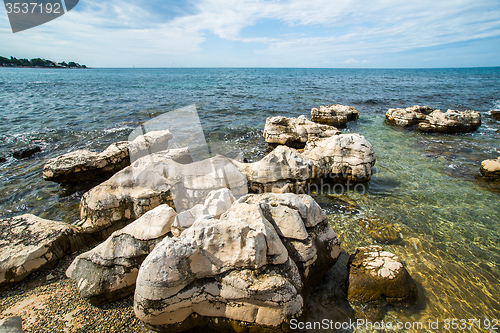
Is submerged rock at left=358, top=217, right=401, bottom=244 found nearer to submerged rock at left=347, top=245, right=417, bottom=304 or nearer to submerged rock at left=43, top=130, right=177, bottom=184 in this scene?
submerged rock at left=347, top=245, right=417, bottom=304

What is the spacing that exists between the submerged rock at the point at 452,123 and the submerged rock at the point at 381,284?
11.8m

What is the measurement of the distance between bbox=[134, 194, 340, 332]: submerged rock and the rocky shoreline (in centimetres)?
1

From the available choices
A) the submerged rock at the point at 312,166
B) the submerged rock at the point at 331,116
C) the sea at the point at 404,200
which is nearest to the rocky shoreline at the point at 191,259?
the sea at the point at 404,200

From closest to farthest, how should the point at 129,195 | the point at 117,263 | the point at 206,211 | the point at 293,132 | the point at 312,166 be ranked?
the point at 117,263 → the point at 206,211 → the point at 129,195 → the point at 312,166 → the point at 293,132

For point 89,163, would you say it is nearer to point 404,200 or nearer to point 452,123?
point 404,200

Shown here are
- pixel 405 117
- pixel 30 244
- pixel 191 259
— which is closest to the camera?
pixel 191 259

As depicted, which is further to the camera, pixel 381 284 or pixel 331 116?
pixel 331 116

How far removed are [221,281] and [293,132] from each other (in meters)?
8.14

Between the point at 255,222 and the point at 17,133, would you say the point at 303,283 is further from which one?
the point at 17,133

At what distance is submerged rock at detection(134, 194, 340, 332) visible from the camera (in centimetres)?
277

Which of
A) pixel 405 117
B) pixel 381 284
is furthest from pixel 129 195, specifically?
pixel 405 117

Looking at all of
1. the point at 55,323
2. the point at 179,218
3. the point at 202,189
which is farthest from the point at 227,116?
the point at 55,323

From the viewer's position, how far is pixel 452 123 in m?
12.2

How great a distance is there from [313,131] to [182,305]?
8.69 metres
